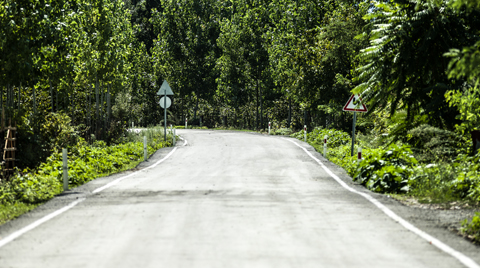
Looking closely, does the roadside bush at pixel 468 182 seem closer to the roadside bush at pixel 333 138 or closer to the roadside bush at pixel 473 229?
the roadside bush at pixel 473 229

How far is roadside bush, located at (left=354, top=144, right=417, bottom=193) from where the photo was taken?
488 inches

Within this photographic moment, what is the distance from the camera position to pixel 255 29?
5162 cm

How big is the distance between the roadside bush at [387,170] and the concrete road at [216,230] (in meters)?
0.99

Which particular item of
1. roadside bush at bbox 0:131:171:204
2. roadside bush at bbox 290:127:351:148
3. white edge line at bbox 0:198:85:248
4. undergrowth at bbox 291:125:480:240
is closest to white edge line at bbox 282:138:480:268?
undergrowth at bbox 291:125:480:240

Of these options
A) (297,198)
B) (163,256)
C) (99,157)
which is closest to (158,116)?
(99,157)

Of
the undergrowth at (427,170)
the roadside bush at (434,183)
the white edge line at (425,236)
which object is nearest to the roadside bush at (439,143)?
the undergrowth at (427,170)

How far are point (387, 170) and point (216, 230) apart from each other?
656 cm

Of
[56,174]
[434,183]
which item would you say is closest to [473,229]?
[434,183]

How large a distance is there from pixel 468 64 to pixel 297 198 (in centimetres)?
557

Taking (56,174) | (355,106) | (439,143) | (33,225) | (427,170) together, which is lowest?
(33,225)

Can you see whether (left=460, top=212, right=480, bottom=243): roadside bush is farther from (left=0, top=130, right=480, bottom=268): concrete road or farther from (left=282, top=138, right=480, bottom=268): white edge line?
(left=0, top=130, right=480, bottom=268): concrete road

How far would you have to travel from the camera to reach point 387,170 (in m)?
12.8

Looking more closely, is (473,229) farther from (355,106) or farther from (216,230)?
(355,106)

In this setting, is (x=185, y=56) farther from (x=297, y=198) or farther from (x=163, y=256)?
(x=163, y=256)
